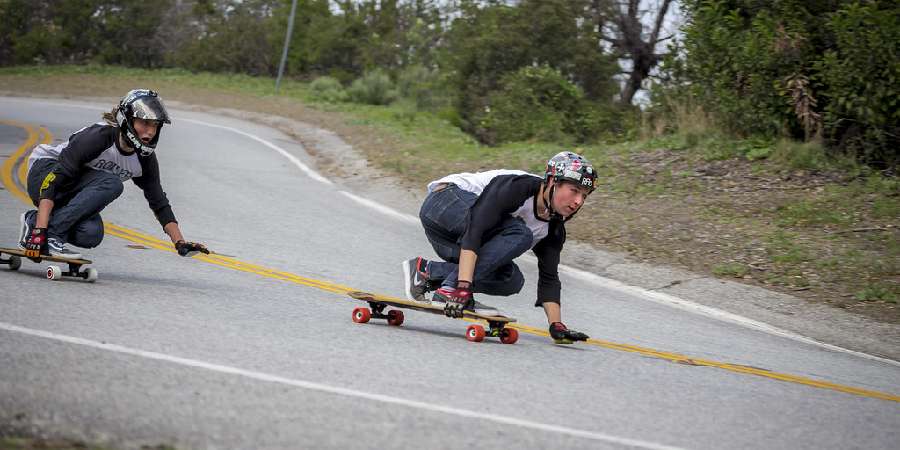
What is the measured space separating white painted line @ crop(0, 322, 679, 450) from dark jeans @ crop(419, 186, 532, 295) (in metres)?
2.31

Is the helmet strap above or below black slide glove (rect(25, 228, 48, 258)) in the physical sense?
above

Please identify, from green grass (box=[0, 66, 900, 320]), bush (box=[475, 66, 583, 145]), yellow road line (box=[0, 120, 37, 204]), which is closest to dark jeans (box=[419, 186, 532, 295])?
green grass (box=[0, 66, 900, 320])

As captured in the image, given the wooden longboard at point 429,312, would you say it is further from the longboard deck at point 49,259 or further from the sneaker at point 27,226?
the sneaker at point 27,226

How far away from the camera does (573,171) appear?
7402 mm

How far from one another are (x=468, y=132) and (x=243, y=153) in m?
9.19

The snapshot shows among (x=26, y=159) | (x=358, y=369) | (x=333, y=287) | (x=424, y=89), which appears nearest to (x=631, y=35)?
(x=424, y=89)

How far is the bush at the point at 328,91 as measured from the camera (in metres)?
38.5

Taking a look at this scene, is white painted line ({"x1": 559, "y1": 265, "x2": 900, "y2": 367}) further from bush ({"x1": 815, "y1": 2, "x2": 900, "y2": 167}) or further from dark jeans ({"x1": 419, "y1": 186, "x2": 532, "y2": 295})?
bush ({"x1": 815, "y1": 2, "x2": 900, "y2": 167})

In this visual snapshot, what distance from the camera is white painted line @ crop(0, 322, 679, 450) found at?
5.36 m

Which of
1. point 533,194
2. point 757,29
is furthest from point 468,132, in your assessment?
point 533,194

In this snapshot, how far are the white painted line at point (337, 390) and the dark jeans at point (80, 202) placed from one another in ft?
7.83

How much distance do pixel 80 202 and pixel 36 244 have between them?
0.55 meters

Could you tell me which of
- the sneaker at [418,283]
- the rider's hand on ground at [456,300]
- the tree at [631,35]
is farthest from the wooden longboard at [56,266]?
the tree at [631,35]

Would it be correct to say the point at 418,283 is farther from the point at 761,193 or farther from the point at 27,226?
the point at 761,193
